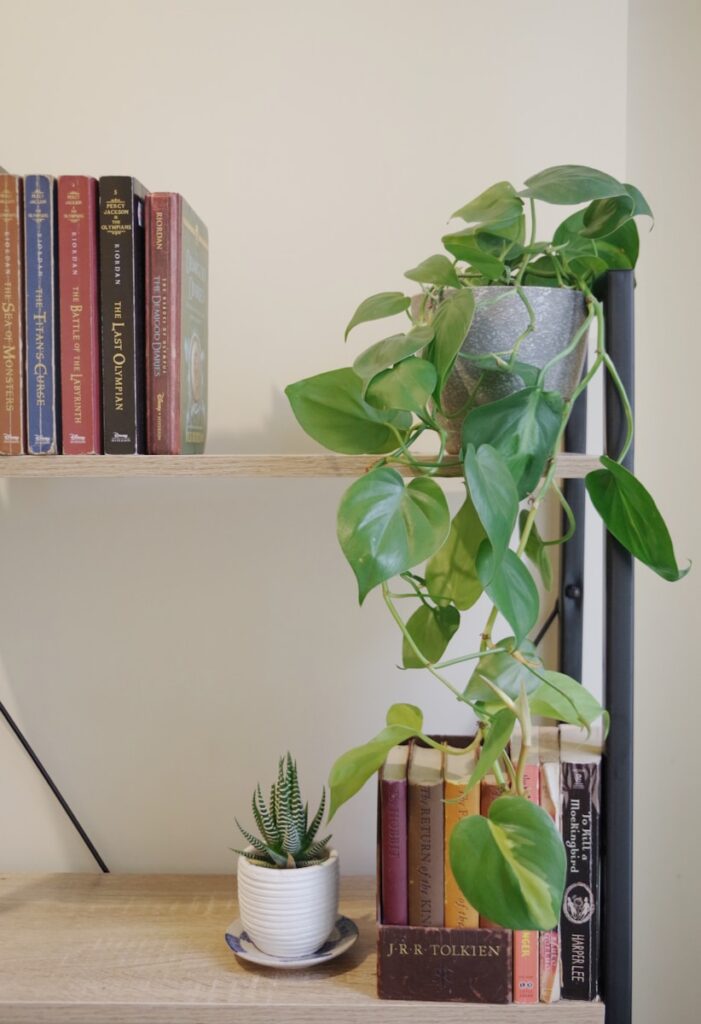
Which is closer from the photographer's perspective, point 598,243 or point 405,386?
point 405,386

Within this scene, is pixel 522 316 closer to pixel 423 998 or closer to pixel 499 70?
pixel 499 70

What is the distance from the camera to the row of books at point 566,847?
0.92m

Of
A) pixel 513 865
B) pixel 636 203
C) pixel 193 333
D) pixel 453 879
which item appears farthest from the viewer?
pixel 193 333

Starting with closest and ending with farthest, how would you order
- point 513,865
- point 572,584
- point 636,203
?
1. point 513,865
2. point 636,203
3. point 572,584

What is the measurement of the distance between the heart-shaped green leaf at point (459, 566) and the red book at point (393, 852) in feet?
0.63

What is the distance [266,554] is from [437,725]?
296mm

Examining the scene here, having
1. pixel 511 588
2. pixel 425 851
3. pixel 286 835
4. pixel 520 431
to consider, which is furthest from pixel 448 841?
pixel 520 431

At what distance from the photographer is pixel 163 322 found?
97cm

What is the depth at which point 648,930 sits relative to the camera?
49.1 inches

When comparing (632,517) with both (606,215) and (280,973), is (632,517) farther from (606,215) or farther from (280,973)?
(280,973)

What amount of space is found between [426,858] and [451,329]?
0.50m

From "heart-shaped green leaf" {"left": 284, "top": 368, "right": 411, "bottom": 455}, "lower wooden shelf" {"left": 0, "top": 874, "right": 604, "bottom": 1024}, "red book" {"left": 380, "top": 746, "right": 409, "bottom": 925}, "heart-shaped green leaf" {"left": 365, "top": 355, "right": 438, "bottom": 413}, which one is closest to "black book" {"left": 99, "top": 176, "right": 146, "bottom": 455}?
"heart-shaped green leaf" {"left": 284, "top": 368, "right": 411, "bottom": 455}

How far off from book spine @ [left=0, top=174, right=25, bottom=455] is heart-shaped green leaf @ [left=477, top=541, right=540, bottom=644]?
0.48 m

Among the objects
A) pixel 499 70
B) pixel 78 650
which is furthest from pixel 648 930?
pixel 499 70
